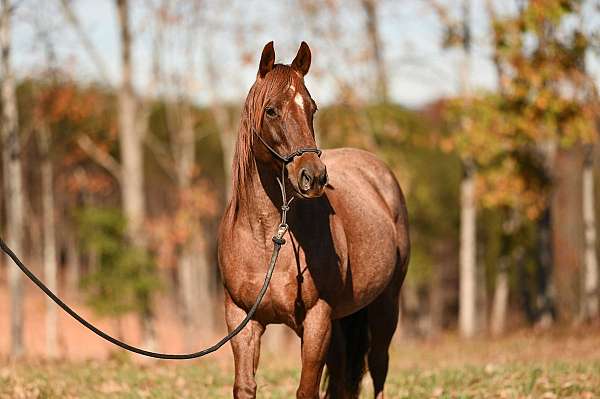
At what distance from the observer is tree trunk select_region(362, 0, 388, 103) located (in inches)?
835

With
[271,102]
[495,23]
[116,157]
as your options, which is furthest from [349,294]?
[116,157]

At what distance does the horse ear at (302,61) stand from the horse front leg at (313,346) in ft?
4.34

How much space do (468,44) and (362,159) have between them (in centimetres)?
1222

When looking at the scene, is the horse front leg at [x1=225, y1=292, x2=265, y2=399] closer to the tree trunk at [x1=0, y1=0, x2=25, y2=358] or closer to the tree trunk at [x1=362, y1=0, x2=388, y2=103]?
the tree trunk at [x1=0, y1=0, x2=25, y2=358]

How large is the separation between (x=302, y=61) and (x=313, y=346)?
1608mm

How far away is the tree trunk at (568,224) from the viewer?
31.3 m

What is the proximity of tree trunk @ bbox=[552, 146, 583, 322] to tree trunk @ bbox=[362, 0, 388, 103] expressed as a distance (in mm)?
11455

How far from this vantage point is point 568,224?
3578 cm

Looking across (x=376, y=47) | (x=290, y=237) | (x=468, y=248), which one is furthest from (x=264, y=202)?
(x=376, y=47)

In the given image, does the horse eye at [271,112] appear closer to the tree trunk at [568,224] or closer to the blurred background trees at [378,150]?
the blurred background trees at [378,150]

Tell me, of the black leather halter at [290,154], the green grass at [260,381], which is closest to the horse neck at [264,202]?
the black leather halter at [290,154]

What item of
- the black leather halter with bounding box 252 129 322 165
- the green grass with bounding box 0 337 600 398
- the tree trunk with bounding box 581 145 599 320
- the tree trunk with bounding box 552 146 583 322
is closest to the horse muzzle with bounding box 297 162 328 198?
the black leather halter with bounding box 252 129 322 165

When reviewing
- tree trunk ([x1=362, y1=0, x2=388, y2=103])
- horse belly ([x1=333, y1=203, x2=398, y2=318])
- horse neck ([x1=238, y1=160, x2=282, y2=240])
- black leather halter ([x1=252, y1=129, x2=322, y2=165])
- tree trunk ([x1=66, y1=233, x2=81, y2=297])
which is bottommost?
tree trunk ([x1=66, y1=233, x2=81, y2=297])

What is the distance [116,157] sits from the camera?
35250mm
